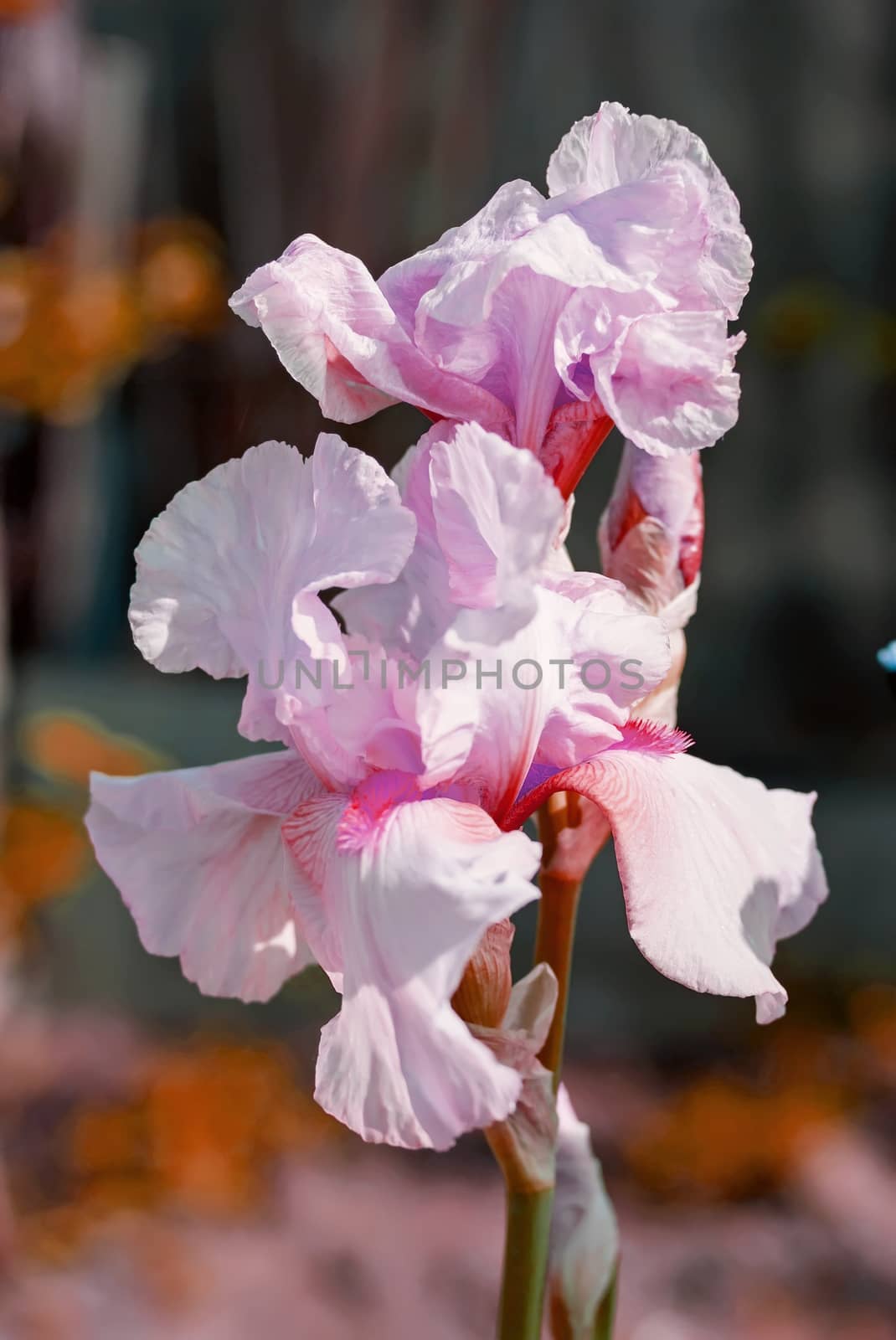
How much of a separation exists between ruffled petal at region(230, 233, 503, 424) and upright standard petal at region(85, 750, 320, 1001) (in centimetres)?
14

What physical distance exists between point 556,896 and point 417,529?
15 centimetres

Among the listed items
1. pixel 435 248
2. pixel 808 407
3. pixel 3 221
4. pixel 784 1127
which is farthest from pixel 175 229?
pixel 435 248

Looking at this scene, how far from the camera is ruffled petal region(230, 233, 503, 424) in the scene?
416 mm

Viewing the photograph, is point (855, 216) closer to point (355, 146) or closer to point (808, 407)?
point (808, 407)

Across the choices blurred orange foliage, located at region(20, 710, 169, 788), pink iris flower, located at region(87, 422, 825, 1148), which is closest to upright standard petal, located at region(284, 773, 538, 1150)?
pink iris flower, located at region(87, 422, 825, 1148)

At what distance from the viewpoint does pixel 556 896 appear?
0.46 meters

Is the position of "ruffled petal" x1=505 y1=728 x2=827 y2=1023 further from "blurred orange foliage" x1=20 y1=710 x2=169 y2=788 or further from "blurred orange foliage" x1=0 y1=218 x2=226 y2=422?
"blurred orange foliage" x1=0 y1=218 x2=226 y2=422

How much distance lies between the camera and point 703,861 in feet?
1.36

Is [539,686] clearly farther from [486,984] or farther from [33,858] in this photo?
[33,858]

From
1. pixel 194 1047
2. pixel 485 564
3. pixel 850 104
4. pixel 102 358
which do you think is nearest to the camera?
pixel 485 564

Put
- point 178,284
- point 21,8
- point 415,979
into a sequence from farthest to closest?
point 178,284
point 21,8
point 415,979

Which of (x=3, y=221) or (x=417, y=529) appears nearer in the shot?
(x=417, y=529)

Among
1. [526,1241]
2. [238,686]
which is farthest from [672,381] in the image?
[238,686]

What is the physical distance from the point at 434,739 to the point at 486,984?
9 cm
